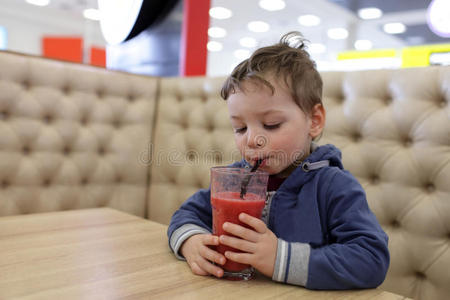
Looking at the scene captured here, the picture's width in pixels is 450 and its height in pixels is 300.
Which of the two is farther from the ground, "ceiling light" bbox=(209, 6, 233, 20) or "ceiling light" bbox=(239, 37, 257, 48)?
"ceiling light" bbox=(239, 37, 257, 48)

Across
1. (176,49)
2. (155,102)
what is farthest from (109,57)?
(155,102)

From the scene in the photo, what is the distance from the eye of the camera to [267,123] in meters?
0.82

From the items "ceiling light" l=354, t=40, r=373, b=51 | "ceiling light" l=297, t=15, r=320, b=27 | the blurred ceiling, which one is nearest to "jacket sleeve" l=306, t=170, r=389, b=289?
the blurred ceiling

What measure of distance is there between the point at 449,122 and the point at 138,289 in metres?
1.05

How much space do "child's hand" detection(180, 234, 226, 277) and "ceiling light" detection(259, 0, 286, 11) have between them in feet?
27.3

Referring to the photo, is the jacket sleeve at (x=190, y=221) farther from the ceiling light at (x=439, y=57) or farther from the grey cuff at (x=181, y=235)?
the ceiling light at (x=439, y=57)

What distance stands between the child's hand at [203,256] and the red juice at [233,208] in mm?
17

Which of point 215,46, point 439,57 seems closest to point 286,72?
point 439,57

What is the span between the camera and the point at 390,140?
129cm

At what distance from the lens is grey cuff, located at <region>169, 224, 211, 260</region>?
0.78 m

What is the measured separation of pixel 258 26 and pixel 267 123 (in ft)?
34.7

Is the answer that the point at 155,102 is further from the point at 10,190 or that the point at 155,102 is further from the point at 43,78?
the point at 10,190

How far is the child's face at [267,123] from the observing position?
0.81 meters

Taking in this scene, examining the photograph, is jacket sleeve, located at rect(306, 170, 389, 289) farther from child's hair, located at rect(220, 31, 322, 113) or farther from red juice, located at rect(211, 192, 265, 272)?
child's hair, located at rect(220, 31, 322, 113)
